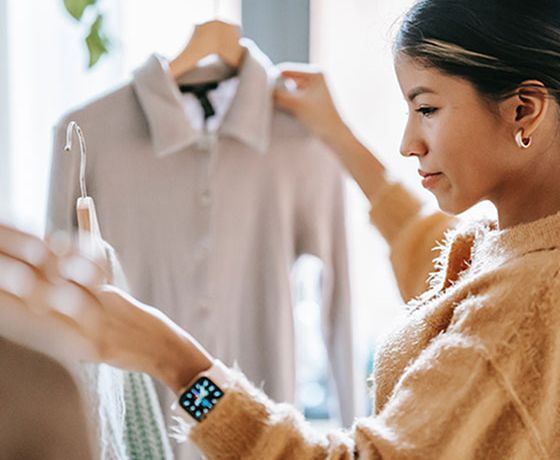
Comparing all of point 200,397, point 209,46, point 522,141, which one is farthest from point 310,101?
point 200,397

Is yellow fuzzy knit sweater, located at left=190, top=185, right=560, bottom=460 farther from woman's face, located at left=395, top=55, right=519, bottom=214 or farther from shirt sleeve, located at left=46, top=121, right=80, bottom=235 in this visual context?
shirt sleeve, located at left=46, top=121, right=80, bottom=235

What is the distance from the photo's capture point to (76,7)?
1.31 metres

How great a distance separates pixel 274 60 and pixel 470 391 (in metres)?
1.38

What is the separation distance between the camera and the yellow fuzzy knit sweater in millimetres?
908

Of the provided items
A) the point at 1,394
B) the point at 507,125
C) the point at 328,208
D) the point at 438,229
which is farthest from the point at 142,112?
the point at 1,394

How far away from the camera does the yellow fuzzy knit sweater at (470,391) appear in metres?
0.91

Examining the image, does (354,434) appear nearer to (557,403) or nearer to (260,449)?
(260,449)

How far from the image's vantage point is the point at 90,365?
98 cm

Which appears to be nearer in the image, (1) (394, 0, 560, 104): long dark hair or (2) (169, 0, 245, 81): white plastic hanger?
(1) (394, 0, 560, 104): long dark hair

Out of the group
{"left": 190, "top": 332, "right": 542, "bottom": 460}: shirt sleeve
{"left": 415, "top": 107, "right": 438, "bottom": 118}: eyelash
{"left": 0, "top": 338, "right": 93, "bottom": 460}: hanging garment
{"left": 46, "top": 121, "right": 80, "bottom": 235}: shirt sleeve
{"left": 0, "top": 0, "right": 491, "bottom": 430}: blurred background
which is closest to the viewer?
{"left": 0, "top": 338, "right": 93, "bottom": 460}: hanging garment

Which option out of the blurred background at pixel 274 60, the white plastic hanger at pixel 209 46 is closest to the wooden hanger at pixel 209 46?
the white plastic hanger at pixel 209 46

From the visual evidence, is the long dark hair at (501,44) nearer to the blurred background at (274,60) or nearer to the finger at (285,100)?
the finger at (285,100)

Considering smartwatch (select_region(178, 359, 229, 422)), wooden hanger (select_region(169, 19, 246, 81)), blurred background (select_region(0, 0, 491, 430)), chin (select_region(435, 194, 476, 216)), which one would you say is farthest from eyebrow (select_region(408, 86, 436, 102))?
blurred background (select_region(0, 0, 491, 430))

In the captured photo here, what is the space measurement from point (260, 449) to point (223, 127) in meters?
0.58
